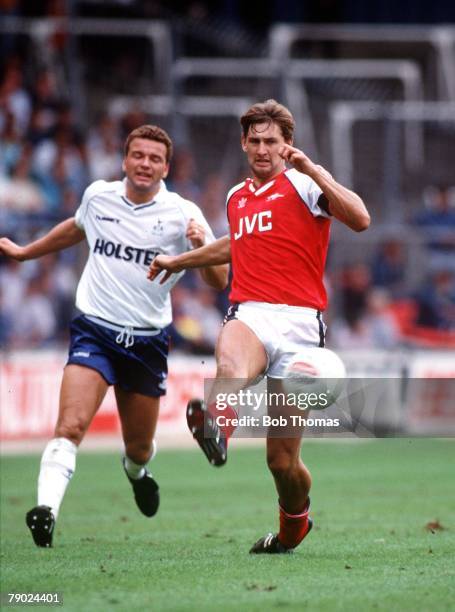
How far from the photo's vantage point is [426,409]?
20.5 metres

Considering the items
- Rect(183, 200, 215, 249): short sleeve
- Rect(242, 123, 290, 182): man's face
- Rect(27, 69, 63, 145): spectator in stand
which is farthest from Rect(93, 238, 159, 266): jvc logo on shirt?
Rect(27, 69, 63, 145): spectator in stand

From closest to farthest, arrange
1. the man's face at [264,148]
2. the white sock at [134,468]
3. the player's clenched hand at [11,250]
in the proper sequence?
1. the man's face at [264,148]
2. the player's clenched hand at [11,250]
3. the white sock at [134,468]

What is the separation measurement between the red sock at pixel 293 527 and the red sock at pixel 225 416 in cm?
113

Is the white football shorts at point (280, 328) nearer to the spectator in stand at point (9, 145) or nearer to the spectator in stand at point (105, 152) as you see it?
the spectator in stand at point (9, 145)

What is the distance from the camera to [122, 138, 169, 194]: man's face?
10250 millimetres

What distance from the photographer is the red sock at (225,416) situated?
8.03 meters

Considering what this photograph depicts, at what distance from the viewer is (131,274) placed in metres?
10.3

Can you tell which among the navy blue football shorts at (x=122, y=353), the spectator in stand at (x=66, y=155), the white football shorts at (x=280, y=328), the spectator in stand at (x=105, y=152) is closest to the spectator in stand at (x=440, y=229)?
the spectator in stand at (x=105, y=152)

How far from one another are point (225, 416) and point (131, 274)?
2.45 meters

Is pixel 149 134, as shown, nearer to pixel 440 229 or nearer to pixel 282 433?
pixel 282 433

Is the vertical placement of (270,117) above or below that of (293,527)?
above

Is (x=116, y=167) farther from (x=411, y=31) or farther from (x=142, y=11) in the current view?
(x=411, y=31)

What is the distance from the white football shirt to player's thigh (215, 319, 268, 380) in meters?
1.76

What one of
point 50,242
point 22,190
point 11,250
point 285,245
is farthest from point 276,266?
point 22,190
